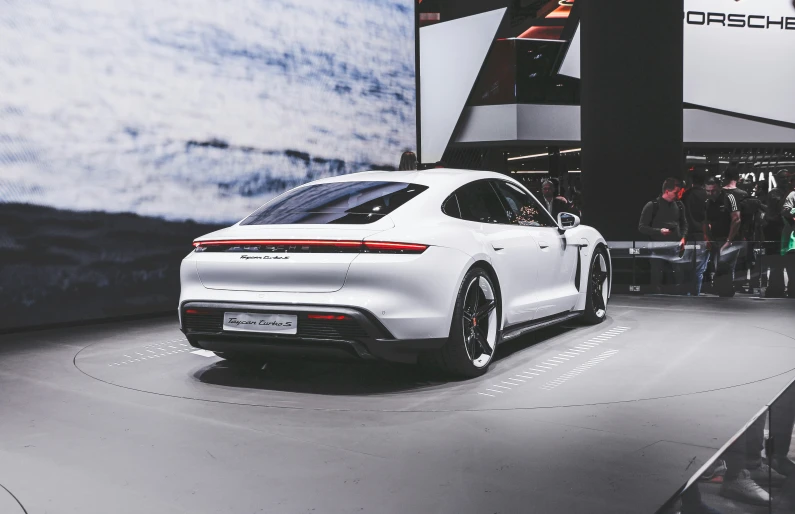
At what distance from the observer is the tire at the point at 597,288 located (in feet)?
23.7

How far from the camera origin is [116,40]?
26.3 feet

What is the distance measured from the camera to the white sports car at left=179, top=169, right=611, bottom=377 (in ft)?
14.8

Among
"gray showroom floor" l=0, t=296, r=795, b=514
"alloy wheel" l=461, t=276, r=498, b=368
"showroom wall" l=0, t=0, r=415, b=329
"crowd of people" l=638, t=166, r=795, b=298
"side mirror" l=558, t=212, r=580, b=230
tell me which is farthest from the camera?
"crowd of people" l=638, t=166, r=795, b=298

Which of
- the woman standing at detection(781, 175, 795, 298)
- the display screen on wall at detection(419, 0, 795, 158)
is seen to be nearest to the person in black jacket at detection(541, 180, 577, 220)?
the woman standing at detection(781, 175, 795, 298)

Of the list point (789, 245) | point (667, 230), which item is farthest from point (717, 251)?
point (789, 245)

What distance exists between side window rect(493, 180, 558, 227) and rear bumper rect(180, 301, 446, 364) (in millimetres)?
1590

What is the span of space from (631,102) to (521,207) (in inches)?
249

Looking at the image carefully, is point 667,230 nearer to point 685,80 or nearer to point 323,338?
point 323,338

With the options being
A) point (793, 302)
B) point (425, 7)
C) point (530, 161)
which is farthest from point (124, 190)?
point (425, 7)

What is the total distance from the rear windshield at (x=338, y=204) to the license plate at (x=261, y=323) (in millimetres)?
619

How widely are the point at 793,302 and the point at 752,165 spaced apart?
14.4m

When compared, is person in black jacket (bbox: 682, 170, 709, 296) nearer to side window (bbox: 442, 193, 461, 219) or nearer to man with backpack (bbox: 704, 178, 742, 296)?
man with backpack (bbox: 704, 178, 742, 296)

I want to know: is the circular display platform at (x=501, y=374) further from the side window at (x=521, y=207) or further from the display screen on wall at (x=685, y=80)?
the display screen on wall at (x=685, y=80)

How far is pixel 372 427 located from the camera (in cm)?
402
